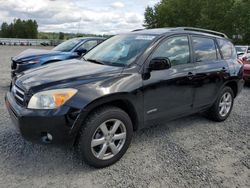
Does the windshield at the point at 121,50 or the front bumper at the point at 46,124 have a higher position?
the windshield at the point at 121,50

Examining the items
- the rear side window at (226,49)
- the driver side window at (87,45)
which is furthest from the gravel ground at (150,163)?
the driver side window at (87,45)

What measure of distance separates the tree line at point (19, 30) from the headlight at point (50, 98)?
318ft

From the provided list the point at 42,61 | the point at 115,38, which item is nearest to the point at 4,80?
the point at 42,61

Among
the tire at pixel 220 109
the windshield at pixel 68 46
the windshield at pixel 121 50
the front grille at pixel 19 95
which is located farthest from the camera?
the windshield at pixel 68 46

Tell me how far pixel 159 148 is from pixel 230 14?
3793 centimetres

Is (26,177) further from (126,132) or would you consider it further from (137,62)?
(137,62)

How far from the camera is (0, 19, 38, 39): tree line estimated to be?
92188mm

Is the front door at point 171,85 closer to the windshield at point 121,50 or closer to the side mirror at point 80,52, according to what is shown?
the windshield at point 121,50

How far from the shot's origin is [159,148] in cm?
394

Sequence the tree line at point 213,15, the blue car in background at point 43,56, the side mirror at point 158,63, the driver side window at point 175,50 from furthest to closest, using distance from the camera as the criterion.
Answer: the tree line at point 213,15
the blue car in background at point 43,56
the driver side window at point 175,50
the side mirror at point 158,63

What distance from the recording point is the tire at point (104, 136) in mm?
3123

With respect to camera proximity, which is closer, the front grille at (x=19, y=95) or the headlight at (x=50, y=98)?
the headlight at (x=50, y=98)

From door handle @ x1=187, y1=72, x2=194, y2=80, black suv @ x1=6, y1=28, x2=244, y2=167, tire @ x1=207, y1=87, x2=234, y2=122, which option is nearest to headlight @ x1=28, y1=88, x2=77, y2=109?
black suv @ x1=6, y1=28, x2=244, y2=167

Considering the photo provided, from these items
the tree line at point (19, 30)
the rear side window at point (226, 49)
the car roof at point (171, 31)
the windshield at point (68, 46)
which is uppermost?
the tree line at point (19, 30)
